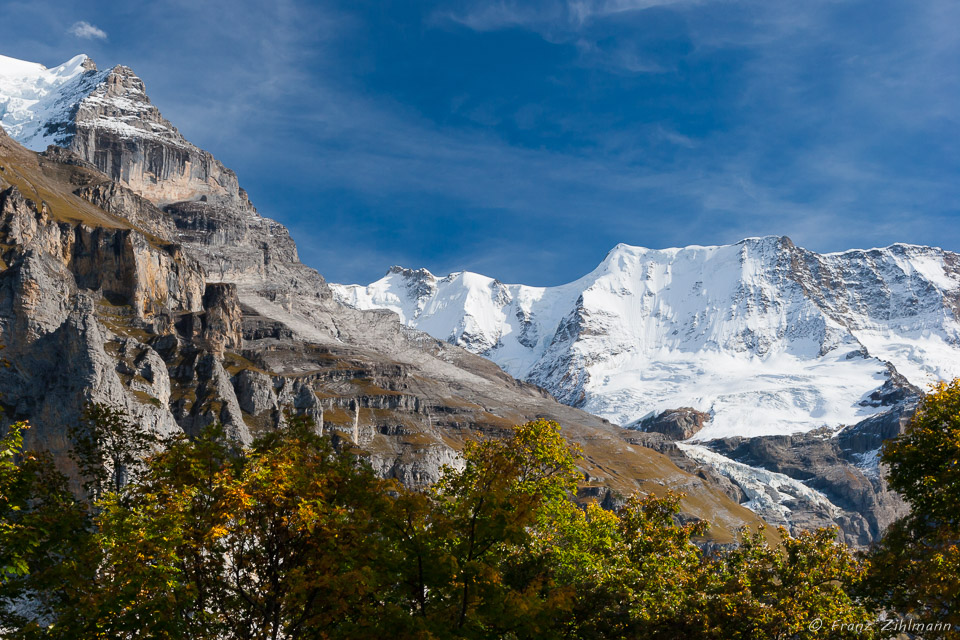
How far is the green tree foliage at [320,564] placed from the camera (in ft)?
59.7

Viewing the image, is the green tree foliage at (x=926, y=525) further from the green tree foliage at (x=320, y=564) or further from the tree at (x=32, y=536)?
the tree at (x=32, y=536)

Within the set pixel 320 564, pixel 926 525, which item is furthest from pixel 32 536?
pixel 926 525

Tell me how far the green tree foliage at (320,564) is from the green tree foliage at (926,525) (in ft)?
6.71

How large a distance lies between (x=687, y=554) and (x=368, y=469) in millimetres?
18096

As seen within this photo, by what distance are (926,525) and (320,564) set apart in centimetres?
2269

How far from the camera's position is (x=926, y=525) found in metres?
27.5

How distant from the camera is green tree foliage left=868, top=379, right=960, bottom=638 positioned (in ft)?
78.7

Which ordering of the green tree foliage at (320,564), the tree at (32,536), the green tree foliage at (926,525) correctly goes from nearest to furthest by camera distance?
the green tree foliage at (320,564)
the tree at (32,536)
the green tree foliage at (926,525)

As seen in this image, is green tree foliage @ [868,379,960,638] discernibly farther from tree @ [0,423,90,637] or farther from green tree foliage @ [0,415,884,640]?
tree @ [0,423,90,637]

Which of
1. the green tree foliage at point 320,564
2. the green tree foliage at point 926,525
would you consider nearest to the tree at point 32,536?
the green tree foliage at point 320,564

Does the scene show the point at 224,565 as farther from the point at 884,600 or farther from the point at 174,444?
the point at 884,600

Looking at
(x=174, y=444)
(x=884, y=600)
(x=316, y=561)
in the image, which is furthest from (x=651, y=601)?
(x=174, y=444)

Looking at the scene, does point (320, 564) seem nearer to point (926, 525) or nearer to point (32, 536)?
point (32, 536)

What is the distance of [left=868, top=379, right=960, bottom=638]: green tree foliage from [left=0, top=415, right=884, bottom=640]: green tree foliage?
2046mm
